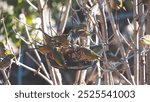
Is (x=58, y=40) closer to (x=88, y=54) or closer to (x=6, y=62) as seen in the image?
(x=88, y=54)

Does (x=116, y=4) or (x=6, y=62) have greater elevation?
(x=116, y=4)

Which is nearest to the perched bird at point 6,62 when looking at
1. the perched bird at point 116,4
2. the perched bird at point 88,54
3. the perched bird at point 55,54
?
the perched bird at point 55,54

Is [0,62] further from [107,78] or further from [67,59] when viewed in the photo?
[107,78]

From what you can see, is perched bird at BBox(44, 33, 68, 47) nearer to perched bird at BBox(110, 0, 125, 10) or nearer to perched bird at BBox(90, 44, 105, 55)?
perched bird at BBox(90, 44, 105, 55)

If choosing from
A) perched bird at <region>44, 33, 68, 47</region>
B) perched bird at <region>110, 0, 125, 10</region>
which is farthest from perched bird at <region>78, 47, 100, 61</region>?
perched bird at <region>110, 0, 125, 10</region>

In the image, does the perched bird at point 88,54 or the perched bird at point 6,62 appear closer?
the perched bird at point 88,54

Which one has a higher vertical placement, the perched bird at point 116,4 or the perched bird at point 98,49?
the perched bird at point 116,4

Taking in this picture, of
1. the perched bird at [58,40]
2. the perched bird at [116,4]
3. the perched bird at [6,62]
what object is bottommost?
the perched bird at [6,62]

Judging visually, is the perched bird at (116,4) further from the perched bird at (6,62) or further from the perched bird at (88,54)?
the perched bird at (6,62)

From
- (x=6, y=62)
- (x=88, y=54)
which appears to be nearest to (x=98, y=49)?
(x=88, y=54)

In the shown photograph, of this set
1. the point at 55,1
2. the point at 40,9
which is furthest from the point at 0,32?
the point at 40,9

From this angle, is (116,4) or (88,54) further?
(116,4)
